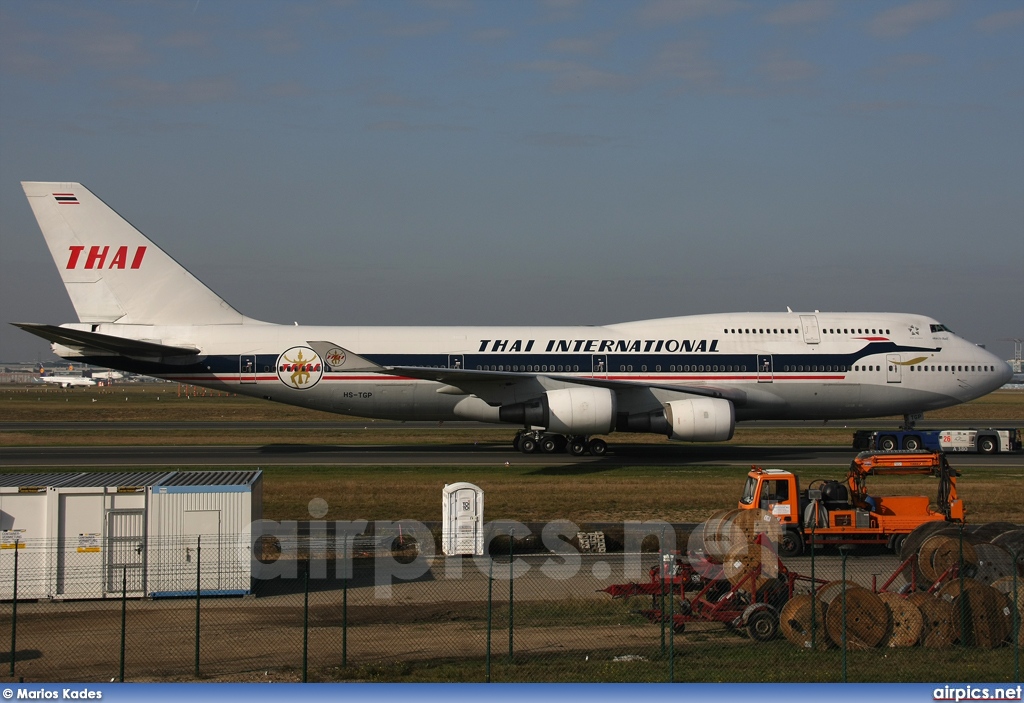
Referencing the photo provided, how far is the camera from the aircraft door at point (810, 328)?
37781mm

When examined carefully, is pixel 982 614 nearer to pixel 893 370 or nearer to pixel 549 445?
pixel 549 445

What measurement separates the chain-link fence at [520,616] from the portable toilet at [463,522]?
0.63 metres

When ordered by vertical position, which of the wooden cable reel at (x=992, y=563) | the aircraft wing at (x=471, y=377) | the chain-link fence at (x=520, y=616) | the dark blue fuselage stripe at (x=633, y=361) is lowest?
the chain-link fence at (x=520, y=616)

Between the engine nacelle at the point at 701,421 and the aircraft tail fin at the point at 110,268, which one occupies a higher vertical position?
the aircraft tail fin at the point at 110,268

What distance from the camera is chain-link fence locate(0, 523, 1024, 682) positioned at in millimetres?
12070

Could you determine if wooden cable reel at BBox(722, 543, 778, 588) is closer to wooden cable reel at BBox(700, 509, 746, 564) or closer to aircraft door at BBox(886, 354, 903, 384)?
wooden cable reel at BBox(700, 509, 746, 564)

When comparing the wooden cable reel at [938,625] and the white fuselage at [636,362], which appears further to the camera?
the white fuselage at [636,362]

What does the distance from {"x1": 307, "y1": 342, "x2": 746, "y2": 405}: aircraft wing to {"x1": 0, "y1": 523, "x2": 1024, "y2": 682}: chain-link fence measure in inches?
590

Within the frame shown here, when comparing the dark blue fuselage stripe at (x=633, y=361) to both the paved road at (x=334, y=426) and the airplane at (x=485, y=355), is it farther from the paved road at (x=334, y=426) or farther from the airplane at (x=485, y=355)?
the paved road at (x=334, y=426)

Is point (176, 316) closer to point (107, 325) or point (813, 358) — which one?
point (107, 325)

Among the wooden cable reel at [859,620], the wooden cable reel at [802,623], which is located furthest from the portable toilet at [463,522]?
Answer: the wooden cable reel at [859,620]

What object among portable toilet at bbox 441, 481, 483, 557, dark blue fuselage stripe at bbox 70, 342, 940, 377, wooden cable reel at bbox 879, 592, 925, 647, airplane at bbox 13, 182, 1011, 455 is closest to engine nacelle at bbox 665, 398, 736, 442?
airplane at bbox 13, 182, 1011, 455

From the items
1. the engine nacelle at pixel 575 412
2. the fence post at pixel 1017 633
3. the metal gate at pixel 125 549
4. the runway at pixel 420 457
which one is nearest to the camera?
the fence post at pixel 1017 633

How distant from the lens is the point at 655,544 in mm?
21406
